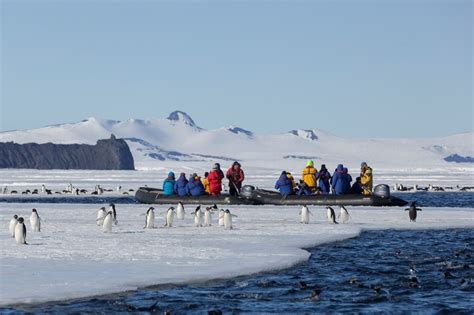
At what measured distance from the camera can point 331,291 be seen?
12.8 metres

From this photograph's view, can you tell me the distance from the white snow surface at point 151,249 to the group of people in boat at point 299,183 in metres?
3.40

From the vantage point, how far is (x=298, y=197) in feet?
100

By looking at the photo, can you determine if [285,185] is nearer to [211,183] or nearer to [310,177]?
[310,177]

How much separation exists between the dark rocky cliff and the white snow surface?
134 metres

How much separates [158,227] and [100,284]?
9.76 m

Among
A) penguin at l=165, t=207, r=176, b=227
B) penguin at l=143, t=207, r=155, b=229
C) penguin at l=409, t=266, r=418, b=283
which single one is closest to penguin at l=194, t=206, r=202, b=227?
penguin at l=165, t=207, r=176, b=227

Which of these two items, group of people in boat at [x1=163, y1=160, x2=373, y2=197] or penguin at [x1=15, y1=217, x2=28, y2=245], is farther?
group of people in boat at [x1=163, y1=160, x2=373, y2=197]

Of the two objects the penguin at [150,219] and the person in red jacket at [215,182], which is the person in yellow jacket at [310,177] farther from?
the penguin at [150,219]

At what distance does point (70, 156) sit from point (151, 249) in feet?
503

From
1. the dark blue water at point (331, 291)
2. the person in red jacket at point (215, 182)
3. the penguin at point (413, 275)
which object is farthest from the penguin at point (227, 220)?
the person in red jacket at point (215, 182)

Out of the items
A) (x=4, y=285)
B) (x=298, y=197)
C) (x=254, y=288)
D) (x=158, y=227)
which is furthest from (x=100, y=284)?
(x=298, y=197)

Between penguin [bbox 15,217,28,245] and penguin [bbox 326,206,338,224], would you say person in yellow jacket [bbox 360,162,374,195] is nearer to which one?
penguin [bbox 326,206,338,224]

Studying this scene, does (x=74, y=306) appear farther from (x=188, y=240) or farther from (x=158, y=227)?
(x=158, y=227)

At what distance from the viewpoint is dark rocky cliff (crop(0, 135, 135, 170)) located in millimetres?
160000
